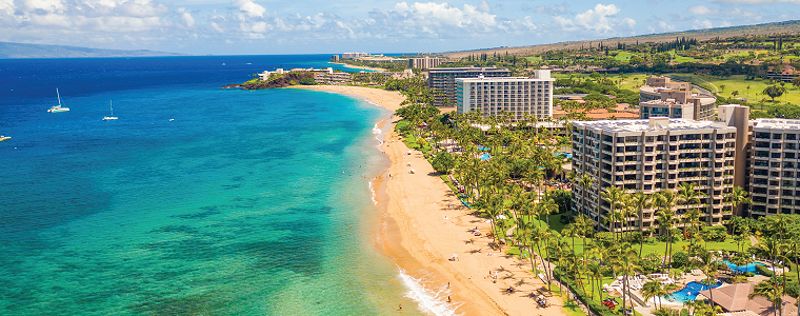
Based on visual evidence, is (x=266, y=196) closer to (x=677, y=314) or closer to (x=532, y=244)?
(x=532, y=244)

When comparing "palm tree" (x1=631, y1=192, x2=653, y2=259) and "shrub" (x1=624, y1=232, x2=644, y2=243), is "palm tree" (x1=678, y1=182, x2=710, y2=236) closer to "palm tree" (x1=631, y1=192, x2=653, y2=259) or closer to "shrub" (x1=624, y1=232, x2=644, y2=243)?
"palm tree" (x1=631, y1=192, x2=653, y2=259)

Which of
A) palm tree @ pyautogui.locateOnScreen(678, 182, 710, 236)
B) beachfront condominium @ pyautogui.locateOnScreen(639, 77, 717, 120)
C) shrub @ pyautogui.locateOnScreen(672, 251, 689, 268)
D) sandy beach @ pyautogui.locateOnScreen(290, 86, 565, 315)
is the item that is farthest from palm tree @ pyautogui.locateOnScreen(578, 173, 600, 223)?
beachfront condominium @ pyautogui.locateOnScreen(639, 77, 717, 120)

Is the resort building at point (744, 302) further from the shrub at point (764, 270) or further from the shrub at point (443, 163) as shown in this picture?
the shrub at point (443, 163)

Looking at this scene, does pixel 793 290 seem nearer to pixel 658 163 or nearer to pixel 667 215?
pixel 667 215

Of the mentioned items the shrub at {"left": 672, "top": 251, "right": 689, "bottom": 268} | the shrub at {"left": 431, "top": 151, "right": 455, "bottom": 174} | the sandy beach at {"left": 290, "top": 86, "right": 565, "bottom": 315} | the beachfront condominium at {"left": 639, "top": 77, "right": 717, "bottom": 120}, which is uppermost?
the beachfront condominium at {"left": 639, "top": 77, "right": 717, "bottom": 120}

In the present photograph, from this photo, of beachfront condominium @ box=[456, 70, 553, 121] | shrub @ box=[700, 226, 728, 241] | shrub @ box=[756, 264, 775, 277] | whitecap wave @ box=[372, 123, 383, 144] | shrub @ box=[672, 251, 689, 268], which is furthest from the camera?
beachfront condominium @ box=[456, 70, 553, 121]

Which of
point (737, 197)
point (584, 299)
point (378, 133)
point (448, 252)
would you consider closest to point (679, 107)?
point (737, 197)
